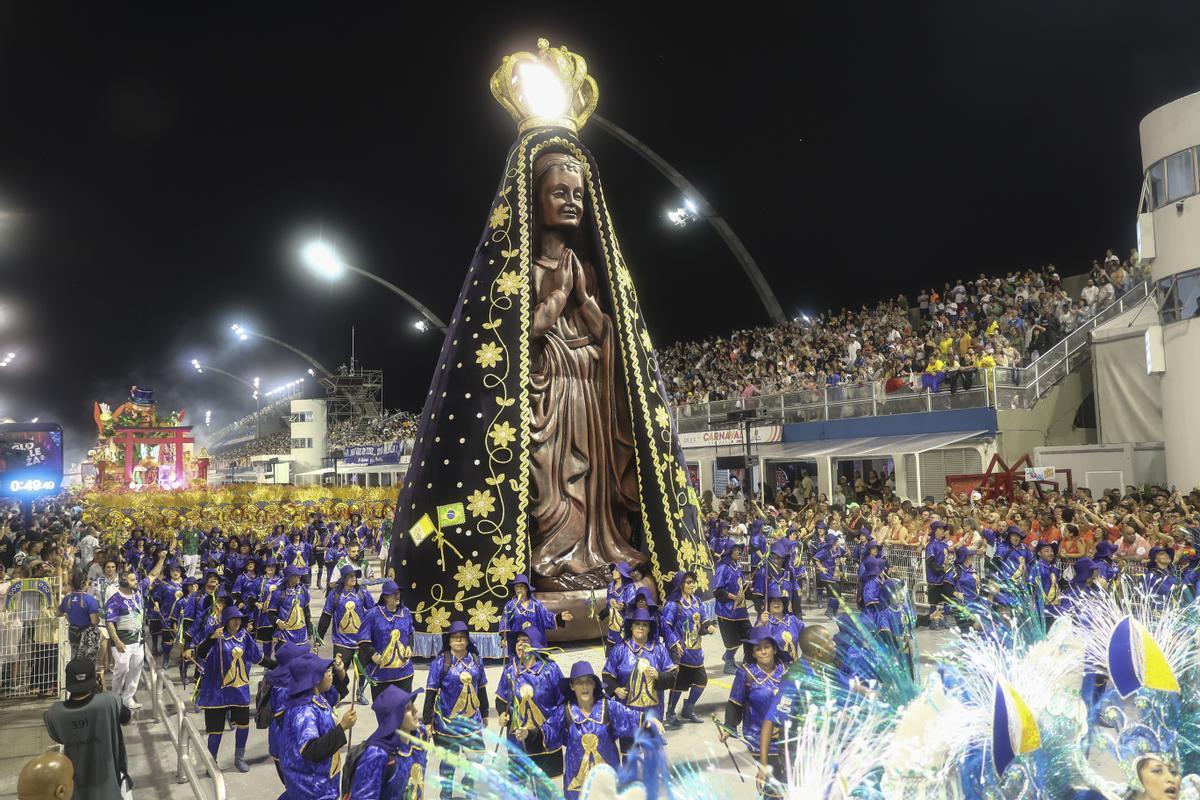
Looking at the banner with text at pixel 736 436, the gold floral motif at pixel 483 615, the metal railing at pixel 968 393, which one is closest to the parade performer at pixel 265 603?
the gold floral motif at pixel 483 615

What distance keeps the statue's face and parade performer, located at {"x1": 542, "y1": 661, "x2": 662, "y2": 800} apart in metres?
7.63

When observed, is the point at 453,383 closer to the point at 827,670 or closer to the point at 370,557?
the point at 827,670

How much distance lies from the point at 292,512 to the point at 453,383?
61.2ft

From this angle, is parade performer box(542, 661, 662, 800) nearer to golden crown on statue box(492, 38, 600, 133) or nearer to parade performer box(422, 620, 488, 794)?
parade performer box(422, 620, 488, 794)

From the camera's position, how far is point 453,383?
11.7 meters

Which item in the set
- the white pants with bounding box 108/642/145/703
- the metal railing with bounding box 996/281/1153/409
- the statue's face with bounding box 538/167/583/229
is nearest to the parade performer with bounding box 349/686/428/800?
the white pants with bounding box 108/642/145/703

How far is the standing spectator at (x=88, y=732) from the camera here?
210 inches

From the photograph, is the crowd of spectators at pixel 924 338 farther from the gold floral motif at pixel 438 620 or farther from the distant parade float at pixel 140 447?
the distant parade float at pixel 140 447

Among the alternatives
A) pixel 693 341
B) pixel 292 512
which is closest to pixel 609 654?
pixel 292 512

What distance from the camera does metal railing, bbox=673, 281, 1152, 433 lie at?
20.5 m

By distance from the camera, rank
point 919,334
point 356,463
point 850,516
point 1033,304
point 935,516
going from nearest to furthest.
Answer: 1. point 935,516
2. point 850,516
3. point 1033,304
4. point 919,334
5. point 356,463

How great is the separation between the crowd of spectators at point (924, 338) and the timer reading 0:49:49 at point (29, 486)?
2205 cm

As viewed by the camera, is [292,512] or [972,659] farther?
[292,512]

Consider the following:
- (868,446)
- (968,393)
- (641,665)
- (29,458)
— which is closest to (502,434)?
(641,665)
